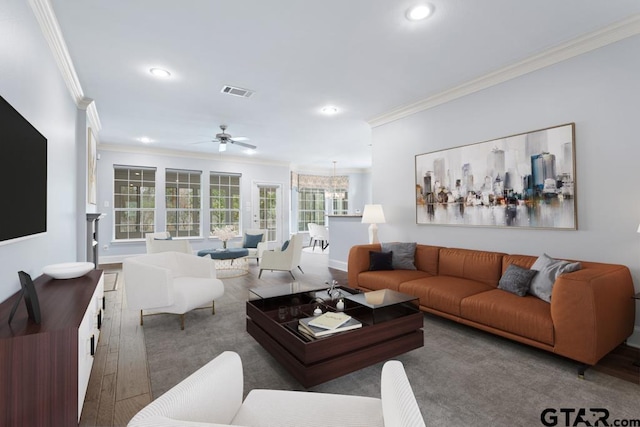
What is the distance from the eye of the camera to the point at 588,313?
7.16 feet

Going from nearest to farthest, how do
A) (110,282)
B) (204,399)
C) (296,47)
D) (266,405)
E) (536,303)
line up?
1. (204,399)
2. (266,405)
3. (536,303)
4. (296,47)
5. (110,282)

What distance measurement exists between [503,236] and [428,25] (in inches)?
93.8

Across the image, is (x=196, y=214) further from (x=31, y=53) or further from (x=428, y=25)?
(x=428, y=25)

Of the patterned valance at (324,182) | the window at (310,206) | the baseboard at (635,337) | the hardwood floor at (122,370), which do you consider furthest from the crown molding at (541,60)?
the window at (310,206)

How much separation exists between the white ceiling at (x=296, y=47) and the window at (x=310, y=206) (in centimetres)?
577

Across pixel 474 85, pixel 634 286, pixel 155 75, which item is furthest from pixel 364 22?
pixel 634 286

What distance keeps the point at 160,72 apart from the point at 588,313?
4.56m

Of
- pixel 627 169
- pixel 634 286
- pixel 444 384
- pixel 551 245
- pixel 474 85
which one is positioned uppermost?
pixel 474 85

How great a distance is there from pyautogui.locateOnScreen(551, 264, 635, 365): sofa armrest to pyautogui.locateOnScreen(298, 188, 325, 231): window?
8.72m

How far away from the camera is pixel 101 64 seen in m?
3.36

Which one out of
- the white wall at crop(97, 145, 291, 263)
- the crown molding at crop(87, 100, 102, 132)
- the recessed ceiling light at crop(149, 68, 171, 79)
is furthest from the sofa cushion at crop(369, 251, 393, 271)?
the white wall at crop(97, 145, 291, 263)

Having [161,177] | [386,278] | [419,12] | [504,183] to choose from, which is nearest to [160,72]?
[419,12]

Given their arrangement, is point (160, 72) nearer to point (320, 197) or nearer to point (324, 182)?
point (324, 182)

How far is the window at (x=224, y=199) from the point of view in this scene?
838cm
